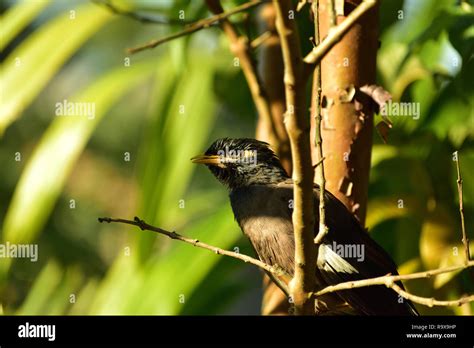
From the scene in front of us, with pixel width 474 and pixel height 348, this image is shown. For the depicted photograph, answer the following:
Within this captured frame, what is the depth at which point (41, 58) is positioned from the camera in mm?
3686

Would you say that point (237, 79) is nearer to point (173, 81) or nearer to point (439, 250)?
point (173, 81)

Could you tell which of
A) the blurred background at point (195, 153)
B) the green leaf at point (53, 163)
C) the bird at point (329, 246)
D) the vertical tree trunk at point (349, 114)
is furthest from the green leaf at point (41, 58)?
the vertical tree trunk at point (349, 114)

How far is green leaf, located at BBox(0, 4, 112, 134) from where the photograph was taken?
354 centimetres

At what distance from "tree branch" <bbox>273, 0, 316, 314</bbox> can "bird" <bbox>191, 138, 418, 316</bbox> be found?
0.50m

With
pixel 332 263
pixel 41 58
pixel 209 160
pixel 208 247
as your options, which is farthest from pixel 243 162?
pixel 41 58

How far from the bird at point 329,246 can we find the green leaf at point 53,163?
3.34ft

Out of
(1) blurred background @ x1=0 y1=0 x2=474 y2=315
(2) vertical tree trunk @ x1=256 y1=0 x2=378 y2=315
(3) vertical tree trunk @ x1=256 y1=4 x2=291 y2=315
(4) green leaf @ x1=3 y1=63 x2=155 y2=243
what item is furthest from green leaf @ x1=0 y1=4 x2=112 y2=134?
(2) vertical tree trunk @ x1=256 y1=0 x2=378 y2=315

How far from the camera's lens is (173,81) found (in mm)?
3660

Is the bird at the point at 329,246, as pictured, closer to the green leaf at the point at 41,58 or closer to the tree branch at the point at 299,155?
the tree branch at the point at 299,155

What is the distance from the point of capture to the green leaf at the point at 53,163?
3436 mm

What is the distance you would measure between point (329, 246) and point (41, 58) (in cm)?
187

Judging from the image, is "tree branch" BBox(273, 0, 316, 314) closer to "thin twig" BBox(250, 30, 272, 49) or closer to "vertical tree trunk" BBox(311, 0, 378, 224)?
"vertical tree trunk" BBox(311, 0, 378, 224)

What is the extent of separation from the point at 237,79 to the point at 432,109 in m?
0.95

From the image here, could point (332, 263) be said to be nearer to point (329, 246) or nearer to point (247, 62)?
point (329, 246)
